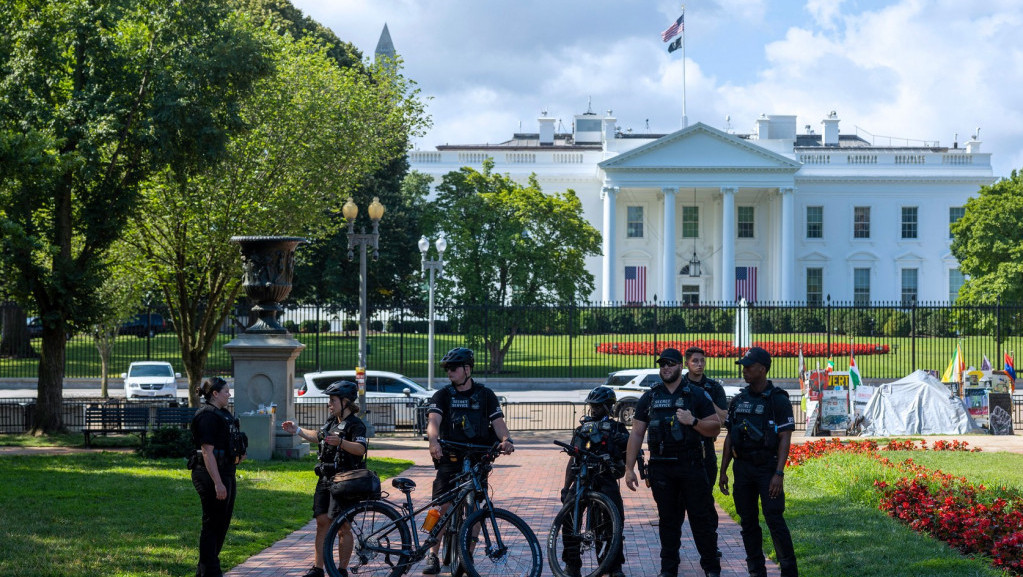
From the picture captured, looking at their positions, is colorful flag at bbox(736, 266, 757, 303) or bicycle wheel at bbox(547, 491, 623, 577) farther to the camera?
colorful flag at bbox(736, 266, 757, 303)

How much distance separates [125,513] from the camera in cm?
1136

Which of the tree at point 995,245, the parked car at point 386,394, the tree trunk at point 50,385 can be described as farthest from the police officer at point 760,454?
the tree at point 995,245

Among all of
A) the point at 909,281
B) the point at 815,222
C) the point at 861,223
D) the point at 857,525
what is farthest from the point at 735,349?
the point at 909,281

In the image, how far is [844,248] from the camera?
2736 inches

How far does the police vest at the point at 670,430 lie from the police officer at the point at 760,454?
33 centimetres

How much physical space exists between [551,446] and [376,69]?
1329 centimetres

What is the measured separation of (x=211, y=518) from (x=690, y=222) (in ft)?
204

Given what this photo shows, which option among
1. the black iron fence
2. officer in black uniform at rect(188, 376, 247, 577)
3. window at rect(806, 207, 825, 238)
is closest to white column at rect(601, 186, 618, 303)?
window at rect(806, 207, 825, 238)

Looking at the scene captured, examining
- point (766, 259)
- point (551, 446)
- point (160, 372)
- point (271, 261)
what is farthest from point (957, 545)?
point (766, 259)

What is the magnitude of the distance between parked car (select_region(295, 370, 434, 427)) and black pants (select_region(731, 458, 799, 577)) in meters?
13.5

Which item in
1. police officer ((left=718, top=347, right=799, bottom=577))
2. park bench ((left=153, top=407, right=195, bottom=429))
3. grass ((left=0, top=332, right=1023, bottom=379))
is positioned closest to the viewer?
police officer ((left=718, top=347, right=799, bottom=577))

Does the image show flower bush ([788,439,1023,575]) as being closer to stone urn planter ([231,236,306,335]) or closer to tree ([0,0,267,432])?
stone urn planter ([231,236,306,335])

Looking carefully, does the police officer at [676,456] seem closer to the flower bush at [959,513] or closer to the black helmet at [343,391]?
the black helmet at [343,391]

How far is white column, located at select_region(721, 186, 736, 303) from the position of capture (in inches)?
2537
